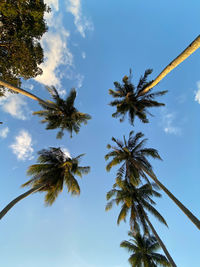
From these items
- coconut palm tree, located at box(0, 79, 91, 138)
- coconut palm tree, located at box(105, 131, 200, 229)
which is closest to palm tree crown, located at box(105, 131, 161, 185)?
coconut palm tree, located at box(105, 131, 200, 229)

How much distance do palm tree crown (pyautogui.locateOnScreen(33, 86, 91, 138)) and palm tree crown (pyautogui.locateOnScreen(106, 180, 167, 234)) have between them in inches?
324

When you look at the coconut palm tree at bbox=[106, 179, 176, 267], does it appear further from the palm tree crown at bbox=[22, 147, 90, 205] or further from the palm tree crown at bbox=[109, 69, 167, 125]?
the palm tree crown at bbox=[109, 69, 167, 125]

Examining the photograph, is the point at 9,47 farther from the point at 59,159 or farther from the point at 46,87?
the point at 59,159

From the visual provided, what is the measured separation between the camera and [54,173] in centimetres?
1164

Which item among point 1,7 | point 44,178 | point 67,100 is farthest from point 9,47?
point 44,178

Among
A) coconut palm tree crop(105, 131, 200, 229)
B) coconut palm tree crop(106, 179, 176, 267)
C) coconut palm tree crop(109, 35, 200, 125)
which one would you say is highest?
coconut palm tree crop(109, 35, 200, 125)

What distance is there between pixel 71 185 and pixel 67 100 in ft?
28.8

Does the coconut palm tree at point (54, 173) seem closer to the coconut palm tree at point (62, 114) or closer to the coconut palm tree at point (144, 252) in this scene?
the coconut palm tree at point (62, 114)

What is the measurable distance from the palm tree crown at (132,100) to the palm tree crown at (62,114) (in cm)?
422

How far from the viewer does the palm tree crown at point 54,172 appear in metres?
11.0

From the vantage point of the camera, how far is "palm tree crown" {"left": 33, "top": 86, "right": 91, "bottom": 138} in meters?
13.5

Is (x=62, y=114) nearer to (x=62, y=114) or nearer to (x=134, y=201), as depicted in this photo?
(x=62, y=114)

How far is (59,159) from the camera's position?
504 inches

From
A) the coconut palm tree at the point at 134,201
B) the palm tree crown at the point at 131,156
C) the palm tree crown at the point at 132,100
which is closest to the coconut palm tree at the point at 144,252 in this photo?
the coconut palm tree at the point at 134,201
